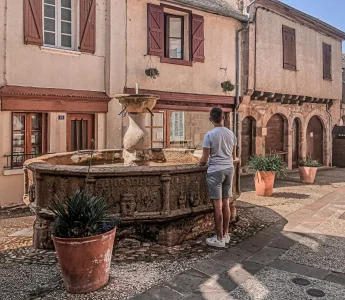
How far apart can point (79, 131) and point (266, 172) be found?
5010mm

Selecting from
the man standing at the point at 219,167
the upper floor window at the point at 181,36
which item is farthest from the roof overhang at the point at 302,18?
the man standing at the point at 219,167

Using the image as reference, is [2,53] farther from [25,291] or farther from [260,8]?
[260,8]

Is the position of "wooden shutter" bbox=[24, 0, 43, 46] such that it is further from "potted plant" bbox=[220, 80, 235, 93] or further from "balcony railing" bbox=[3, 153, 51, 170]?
"potted plant" bbox=[220, 80, 235, 93]

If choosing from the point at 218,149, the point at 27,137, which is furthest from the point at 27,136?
the point at 218,149

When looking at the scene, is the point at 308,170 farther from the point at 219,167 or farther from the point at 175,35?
the point at 219,167

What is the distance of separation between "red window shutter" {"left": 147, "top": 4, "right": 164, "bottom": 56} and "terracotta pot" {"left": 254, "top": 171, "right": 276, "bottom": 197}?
4.76m

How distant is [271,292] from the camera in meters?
3.49

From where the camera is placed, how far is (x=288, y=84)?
14500mm

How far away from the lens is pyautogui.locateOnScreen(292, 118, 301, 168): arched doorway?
15.8m

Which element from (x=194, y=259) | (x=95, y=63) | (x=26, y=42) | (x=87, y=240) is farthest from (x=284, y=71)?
(x=87, y=240)

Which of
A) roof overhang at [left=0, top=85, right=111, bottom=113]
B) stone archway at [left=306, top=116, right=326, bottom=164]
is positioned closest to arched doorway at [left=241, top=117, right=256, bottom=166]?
stone archway at [left=306, top=116, right=326, bottom=164]

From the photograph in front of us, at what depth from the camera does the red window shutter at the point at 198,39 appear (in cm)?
1141

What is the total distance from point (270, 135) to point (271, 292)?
11.7 metres

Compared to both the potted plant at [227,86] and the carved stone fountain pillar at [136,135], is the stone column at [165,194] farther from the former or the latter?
the potted plant at [227,86]
